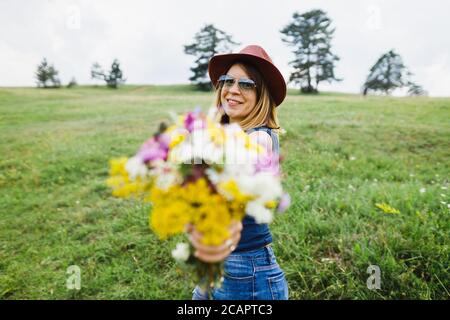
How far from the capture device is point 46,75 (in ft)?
178

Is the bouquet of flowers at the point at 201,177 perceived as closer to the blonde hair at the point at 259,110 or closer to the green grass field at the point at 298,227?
the blonde hair at the point at 259,110

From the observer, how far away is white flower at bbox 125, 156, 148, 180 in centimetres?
120

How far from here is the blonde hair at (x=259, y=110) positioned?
227 centimetres

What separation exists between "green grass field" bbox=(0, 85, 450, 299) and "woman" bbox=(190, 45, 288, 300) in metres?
1.30

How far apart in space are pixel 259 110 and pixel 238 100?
0.17 metres

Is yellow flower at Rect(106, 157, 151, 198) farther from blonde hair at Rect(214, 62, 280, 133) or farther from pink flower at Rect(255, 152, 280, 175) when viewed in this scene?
blonde hair at Rect(214, 62, 280, 133)

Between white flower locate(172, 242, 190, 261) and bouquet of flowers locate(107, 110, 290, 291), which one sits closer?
bouquet of flowers locate(107, 110, 290, 291)

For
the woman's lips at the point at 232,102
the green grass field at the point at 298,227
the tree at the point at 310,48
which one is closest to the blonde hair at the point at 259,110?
the woman's lips at the point at 232,102

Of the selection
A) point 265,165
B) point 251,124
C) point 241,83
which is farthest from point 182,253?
point 241,83

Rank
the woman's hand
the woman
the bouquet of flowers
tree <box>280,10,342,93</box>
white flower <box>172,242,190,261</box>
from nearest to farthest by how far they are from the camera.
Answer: the bouquet of flowers → the woman's hand → white flower <box>172,242,190,261</box> → the woman → tree <box>280,10,342,93</box>


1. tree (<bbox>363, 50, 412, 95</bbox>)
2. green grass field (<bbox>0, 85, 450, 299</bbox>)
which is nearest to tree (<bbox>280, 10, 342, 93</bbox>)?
tree (<bbox>363, 50, 412, 95</bbox>)

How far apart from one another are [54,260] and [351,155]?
612 centimetres

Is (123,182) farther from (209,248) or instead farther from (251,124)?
(251,124)

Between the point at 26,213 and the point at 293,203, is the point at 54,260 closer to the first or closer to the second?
the point at 26,213
